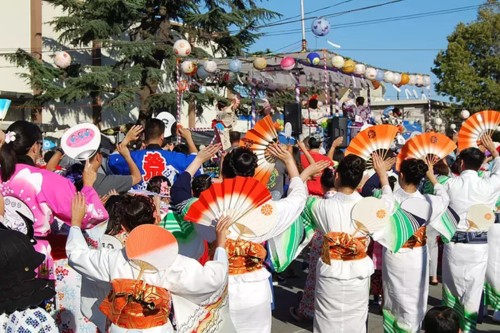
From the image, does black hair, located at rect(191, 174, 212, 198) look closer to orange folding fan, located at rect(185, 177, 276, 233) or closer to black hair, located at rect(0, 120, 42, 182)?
orange folding fan, located at rect(185, 177, 276, 233)

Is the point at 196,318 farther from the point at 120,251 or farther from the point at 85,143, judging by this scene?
the point at 85,143

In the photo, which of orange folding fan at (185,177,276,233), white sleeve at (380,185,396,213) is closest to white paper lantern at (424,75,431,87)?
white sleeve at (380,185,396,213)

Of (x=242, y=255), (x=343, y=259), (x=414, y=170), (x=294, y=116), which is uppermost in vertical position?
(x=294, y=116)

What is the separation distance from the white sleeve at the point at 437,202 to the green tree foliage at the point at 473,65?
22.6m

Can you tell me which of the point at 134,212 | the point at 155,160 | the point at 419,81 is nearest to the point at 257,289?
the point at 134,212

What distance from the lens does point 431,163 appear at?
4848mm

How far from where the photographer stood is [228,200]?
Answer: 11.0 ft

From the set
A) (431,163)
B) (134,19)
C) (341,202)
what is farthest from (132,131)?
(134,19)

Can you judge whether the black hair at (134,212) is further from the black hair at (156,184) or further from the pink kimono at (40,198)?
the black hair at (156,184)

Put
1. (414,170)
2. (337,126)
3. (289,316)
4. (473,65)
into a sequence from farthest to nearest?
1. (473,65)
2. (337,126)
3. (289,316)
4. (414,170)

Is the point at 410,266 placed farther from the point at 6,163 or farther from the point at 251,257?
the point at 6,163

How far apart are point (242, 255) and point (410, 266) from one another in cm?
165

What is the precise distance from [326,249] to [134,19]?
52.0 feet

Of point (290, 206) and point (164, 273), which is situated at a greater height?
point (290, 206)
